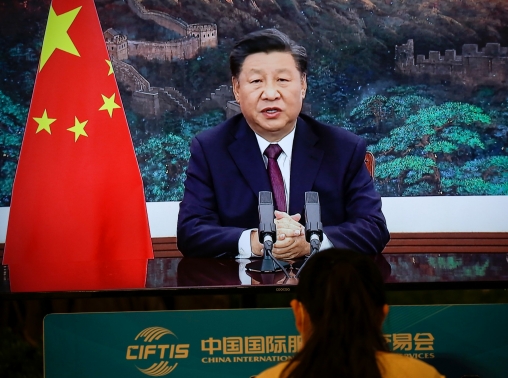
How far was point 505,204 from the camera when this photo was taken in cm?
395

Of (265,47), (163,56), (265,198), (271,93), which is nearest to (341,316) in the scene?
(265,198)

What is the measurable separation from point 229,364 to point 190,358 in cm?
15

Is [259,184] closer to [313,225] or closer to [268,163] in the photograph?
[268,163]

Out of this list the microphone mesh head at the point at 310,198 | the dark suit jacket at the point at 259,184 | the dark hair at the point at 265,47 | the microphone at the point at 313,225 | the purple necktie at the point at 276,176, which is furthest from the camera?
the dark hair at the point at 265,47

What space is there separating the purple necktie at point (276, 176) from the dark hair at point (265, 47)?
1.53ft

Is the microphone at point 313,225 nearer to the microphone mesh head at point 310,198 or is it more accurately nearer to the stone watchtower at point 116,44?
the microphone mesh head at point 310,198

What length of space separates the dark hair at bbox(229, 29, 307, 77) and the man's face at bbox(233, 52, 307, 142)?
1.2 inches

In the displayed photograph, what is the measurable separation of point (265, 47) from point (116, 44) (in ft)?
2.78

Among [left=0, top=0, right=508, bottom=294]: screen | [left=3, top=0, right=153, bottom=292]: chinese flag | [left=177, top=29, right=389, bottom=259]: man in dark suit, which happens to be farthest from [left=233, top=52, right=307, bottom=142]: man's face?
[left=3, top=0, right=153, bottom=292]: chinese flag

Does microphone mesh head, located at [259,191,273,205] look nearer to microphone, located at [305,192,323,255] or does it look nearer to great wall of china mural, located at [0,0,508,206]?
microphone, located at [305,192,323,255]

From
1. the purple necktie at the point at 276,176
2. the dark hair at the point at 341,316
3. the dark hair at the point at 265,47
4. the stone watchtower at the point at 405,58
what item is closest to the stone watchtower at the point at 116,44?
the dark hair at the point at 265,47

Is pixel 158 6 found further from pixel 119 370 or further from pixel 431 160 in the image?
pixel 119 370

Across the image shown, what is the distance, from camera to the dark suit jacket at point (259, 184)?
3576 millimetres

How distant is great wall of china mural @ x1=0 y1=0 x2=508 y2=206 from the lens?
3941mm
